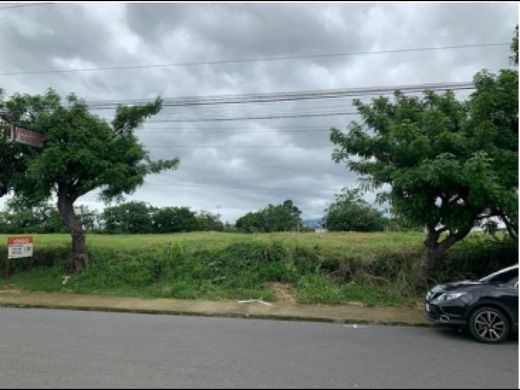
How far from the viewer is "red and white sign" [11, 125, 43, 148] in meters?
13.9

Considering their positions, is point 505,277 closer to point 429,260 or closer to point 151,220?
point 429,260

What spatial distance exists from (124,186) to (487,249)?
36.0 feet

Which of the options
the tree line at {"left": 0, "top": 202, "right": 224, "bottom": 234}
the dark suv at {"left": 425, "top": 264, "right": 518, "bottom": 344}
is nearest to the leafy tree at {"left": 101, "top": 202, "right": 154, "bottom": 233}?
the tree line at {"left": 0, "top": 202, "right": 224, "bottom": 234}

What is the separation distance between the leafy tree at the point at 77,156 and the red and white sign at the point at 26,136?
213mm

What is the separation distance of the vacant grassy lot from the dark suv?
3.46 meters

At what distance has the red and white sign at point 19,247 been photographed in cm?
1547

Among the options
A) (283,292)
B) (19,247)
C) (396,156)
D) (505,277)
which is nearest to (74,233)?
(19,247)

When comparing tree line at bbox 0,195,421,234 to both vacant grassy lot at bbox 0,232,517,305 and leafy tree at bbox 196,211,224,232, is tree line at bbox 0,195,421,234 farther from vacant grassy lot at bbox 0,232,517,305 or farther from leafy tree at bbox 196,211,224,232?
vacant grassy lot at bbox 0,232,517,305

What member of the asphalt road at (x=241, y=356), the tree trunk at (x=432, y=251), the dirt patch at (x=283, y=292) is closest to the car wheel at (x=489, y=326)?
the asphalt road at (x=241, y=356)

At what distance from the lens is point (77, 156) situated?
46.6ft

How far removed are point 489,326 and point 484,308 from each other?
32 centimetres

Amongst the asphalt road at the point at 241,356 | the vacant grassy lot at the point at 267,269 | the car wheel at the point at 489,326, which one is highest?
the vacant grassy lot at the point at 267,269

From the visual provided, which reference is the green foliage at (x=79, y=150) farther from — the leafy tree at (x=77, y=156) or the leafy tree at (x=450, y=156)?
the leafy tree at (x=450, y=156)

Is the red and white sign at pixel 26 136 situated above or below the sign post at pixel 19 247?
above
